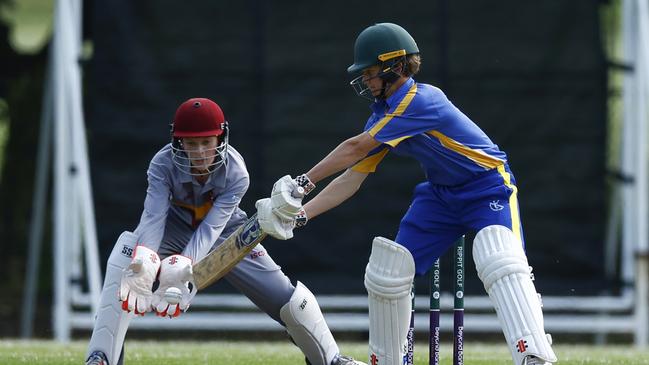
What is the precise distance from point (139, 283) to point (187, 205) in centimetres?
66

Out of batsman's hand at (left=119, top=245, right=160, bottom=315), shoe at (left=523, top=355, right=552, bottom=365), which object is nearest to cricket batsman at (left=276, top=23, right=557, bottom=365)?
shoe at (left=523, top=355, right=552, bottom=365)

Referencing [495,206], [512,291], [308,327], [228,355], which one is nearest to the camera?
[512,291]

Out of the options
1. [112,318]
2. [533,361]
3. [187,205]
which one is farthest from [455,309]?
[112,318]

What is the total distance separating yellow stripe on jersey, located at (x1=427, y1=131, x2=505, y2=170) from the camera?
5441mm

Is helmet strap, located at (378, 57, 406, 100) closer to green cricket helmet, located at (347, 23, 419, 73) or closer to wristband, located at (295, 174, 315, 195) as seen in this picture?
green cricket helmet, located at (347, 23, 419, 73)

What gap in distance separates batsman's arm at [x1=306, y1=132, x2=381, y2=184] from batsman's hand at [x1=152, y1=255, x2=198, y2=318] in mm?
637

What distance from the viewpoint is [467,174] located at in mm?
5480

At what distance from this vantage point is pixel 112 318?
5.60 metres

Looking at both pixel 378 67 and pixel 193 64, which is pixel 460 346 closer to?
pixel 378 67

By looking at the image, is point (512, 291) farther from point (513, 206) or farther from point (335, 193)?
point (335, 193)

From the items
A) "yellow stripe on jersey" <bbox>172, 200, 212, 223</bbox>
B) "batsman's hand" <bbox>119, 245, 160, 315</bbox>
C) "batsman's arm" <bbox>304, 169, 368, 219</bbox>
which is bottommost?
"batsman's hand" <bbox>119, 245, 160, 315</bbox>

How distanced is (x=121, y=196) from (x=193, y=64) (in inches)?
42.3

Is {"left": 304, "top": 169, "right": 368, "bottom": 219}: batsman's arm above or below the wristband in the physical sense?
below

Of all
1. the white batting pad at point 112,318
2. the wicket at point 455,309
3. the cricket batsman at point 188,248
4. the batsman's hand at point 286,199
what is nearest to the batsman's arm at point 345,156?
the batsman's hand at point 286,199
